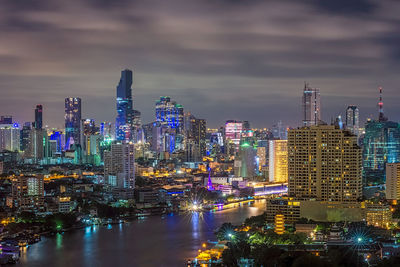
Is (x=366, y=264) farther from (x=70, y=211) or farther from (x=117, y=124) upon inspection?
(x=117, y=124)

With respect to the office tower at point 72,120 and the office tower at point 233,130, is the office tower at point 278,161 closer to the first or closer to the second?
the office tower at point 233,130

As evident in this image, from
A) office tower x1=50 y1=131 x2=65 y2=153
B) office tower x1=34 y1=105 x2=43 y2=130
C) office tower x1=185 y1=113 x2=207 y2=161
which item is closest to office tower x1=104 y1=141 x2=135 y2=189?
office tower x1=185 y1=113 x2=207 y2=161

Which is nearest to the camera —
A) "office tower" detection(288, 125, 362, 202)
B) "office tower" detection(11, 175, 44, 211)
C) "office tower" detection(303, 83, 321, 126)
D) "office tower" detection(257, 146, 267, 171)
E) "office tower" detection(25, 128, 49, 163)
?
"office tower" detection(288, 125, 362, 202)

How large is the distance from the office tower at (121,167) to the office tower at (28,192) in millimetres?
4743

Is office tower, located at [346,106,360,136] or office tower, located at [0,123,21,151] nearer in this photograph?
office tower, located at [346,106,360,136]

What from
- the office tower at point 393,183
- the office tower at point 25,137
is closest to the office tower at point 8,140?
the office tower at point 25,137

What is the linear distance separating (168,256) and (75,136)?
32.7 m

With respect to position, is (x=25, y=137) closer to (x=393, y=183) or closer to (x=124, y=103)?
(x=124, y=103)

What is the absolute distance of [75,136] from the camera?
42.8 meters

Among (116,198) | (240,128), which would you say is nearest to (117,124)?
(240,128)

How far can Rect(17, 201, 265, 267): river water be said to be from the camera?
430 inches

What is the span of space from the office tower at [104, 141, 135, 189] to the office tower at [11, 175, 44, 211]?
4.74 m

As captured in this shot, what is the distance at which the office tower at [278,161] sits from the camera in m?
25.5

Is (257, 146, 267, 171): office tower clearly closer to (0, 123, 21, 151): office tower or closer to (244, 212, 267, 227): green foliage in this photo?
(244, 212, 267, 227): green foliage
